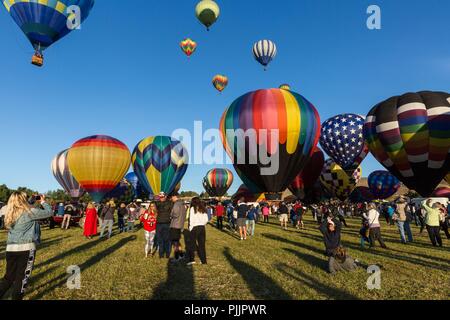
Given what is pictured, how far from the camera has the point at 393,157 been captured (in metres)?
21.9

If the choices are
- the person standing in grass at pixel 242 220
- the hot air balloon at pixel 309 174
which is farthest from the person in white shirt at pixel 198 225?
the hot air balloon at pixel 309 174

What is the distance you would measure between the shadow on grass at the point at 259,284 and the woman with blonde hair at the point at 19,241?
12.8ft

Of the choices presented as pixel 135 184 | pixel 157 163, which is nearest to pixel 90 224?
pixel 157 163

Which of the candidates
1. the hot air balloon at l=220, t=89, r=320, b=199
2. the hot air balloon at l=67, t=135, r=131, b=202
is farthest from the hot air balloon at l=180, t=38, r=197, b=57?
the hot air balloon at l=220, t=89, r=320, b=199

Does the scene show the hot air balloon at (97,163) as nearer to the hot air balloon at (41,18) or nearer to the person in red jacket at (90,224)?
the hot air balloon at (41,18)

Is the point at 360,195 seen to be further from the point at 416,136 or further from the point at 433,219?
the point at 433,219

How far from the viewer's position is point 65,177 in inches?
1464

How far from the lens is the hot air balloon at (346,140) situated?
3123cm

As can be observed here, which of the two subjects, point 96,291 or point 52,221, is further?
point 52,221

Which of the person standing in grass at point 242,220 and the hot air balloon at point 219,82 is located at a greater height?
the hot air balloon at point 219,82

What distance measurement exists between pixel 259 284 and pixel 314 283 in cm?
118
